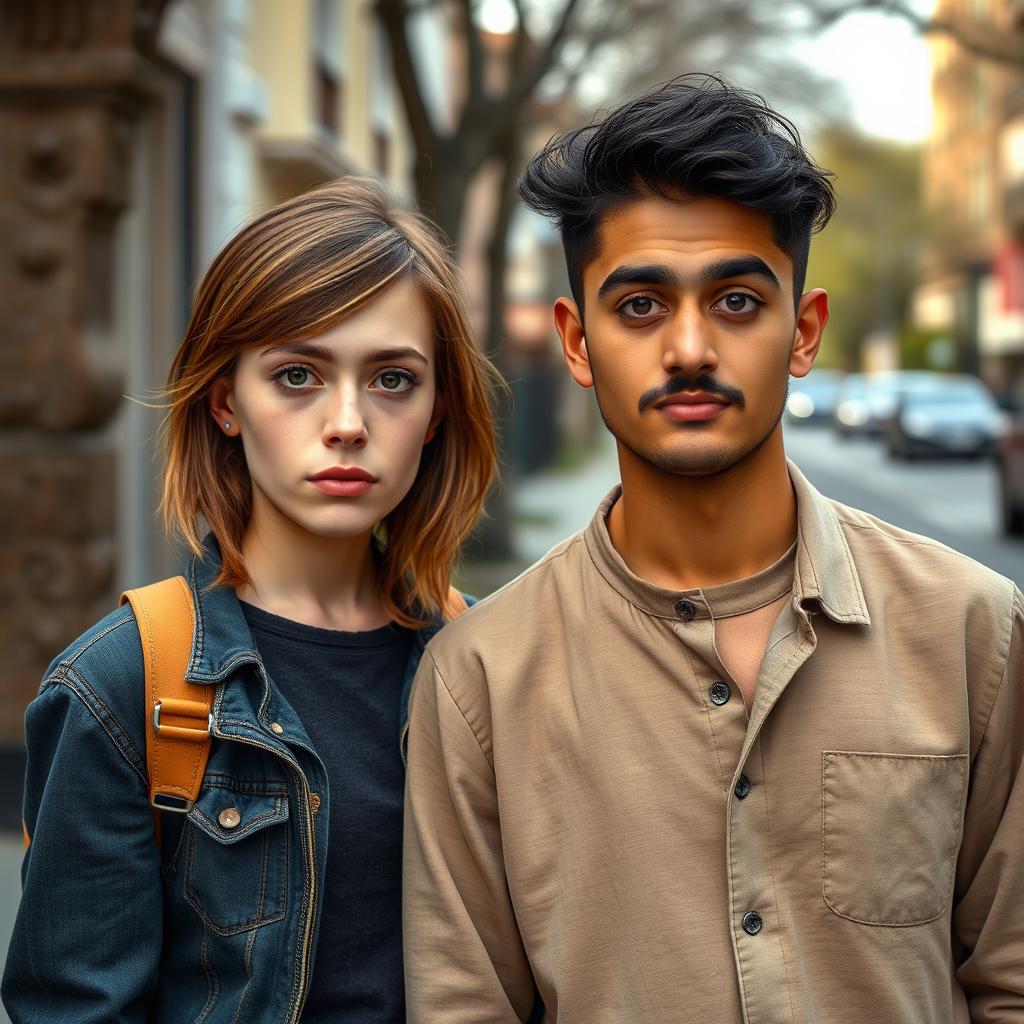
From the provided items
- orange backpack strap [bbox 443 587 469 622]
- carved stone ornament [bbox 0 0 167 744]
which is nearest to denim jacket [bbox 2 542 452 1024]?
orange backpack strap [bbox 443 587 469 622]

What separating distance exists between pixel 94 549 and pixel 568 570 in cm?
494

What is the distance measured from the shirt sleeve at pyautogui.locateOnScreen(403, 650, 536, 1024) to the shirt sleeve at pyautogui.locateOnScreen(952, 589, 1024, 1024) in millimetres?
675

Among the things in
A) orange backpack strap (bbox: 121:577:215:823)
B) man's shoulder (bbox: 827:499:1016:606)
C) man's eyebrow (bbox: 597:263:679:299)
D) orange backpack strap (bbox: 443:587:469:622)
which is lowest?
orange backpack strap (bbox: 121:577:215:823)

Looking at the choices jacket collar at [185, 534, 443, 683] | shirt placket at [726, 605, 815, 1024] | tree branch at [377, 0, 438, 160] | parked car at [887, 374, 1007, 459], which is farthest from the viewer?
parked car at [887, 374, 1007, 459]

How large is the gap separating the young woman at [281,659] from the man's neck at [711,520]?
432 mm

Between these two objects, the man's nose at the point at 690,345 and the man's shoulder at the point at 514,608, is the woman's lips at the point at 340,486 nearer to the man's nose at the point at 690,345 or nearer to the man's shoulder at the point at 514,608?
the man's shoulder at the point at 514,608

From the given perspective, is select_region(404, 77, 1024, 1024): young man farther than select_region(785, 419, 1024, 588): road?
No

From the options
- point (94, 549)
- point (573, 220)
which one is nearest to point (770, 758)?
point (573, 220)

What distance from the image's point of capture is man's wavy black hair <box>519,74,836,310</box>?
2127 millimetres

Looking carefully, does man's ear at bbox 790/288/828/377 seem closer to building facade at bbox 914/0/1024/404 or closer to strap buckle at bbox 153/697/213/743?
strap buckle at bbox 153/697/213/743

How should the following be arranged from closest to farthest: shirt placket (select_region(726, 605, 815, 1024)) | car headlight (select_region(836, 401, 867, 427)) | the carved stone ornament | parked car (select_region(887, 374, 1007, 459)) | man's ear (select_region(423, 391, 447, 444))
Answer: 1. shirt placket (select_region(726, 605, 815, 1024))
2. man's ear (select_region(423, 391, 447, 444))
3. the carved stone ornament
4. parked car (select_region(887, 374, 1007, 459))
5. car headlight (select_region(836, 401, 867, 427))

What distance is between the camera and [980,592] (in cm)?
216

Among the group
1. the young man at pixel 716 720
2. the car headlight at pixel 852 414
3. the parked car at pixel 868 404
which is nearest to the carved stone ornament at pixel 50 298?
the young man at pixel 716 720

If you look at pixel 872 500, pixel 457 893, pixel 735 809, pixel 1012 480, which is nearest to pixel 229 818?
pixel 457 893
